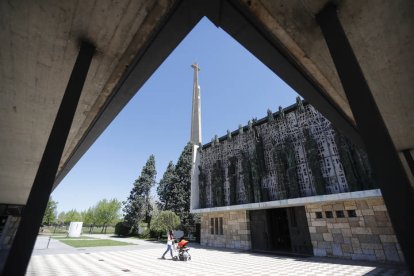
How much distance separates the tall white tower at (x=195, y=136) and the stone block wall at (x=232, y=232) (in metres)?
3.08

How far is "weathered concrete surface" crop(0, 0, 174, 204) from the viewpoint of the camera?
10.1 feet

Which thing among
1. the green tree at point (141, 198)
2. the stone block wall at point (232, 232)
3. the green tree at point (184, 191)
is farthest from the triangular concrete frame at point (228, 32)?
the green tree at point (141, 198)

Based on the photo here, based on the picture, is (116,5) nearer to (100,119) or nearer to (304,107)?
(100,119)

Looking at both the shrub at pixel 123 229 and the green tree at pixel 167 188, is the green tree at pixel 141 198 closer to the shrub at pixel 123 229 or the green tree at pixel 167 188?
the shrub at pixel 123 229

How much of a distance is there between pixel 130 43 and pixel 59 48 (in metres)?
1.27

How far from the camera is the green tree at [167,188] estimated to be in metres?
34.7

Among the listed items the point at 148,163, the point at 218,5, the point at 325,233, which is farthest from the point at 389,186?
the point at 148,163

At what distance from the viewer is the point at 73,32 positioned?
3359mm

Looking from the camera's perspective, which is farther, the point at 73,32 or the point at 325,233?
the point at 325,233

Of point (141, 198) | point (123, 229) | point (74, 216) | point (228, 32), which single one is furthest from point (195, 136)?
point (74, 216)

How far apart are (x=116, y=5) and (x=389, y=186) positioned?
4.17 metres

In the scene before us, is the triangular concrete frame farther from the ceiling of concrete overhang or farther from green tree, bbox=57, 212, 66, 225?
green tree, bbox=57, 212, 66, 225

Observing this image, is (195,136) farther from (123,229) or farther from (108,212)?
(108,212)

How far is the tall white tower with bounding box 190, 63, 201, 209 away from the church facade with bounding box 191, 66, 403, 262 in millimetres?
713
